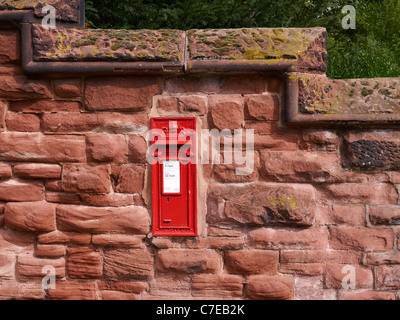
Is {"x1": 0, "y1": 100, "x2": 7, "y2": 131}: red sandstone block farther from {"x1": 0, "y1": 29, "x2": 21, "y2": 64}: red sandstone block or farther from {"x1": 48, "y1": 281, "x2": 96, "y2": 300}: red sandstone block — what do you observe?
{"x1": 48, "y1": 281, "x2": 96, "y2": 300}: red sandstone block

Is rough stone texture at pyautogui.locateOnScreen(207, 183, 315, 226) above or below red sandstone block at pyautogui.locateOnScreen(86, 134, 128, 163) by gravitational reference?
below

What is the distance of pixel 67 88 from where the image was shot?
2061 mm

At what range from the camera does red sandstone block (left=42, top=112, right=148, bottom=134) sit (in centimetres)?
207

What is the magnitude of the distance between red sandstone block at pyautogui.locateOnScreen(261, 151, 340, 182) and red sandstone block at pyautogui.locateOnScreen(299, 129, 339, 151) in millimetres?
42

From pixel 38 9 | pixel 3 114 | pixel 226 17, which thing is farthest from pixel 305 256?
pixel 226 17

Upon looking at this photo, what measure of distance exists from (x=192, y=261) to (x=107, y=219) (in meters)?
0.58

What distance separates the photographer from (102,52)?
6.48 feet

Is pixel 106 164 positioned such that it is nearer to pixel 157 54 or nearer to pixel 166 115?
pixel 166 115

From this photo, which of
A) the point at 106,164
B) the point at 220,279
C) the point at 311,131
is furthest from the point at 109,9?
the point at 220,279

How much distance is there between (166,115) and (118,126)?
0.30 m

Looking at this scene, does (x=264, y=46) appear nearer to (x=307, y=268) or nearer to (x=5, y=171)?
(x=307, y=268)

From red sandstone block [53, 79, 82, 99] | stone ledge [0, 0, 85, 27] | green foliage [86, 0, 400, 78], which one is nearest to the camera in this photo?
stone ledge [0, 0, 85, 27]

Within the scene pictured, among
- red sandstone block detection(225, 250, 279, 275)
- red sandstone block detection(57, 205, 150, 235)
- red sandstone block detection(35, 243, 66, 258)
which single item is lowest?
red sandstone block detection(225, 250, 279, 275)

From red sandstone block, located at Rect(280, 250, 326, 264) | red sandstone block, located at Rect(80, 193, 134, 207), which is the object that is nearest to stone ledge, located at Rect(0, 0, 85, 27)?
red sandstone block, located at Rect(80, 193, 134, 207)
